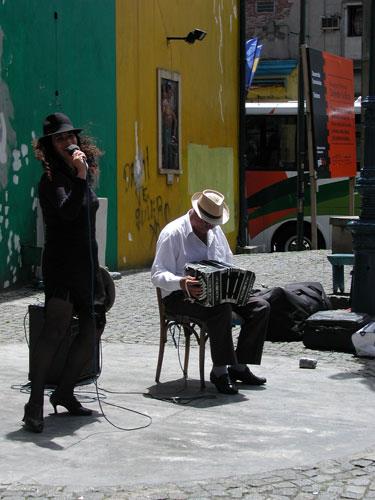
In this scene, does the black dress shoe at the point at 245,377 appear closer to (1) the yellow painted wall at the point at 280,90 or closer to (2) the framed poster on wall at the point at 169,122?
(2) the framed poster on wall at the point at 169,122

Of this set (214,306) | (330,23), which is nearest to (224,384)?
(214,306)

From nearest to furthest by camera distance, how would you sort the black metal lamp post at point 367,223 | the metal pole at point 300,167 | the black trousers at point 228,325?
the black trousers at point 228,325 < the black metal lamp post at point 367,223 < the metal pole at point 300,167

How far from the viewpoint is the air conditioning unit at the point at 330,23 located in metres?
38.8

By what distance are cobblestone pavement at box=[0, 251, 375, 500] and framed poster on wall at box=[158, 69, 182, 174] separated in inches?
80.8

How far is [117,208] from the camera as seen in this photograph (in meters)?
15.3

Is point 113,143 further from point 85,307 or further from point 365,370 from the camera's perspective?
point 85,307

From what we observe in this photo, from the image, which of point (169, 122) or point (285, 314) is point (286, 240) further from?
point (285, 314)

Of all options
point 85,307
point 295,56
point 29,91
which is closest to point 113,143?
point 29,91

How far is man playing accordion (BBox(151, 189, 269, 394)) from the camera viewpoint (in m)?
6.89

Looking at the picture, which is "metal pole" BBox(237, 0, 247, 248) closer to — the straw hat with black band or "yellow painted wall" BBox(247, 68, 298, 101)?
the straw hat with black band

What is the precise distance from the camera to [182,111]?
1788 cm

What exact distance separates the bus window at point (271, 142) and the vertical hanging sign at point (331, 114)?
11.7ft

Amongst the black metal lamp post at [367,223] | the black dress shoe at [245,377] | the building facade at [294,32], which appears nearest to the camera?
the black dress shoe at [245,377]

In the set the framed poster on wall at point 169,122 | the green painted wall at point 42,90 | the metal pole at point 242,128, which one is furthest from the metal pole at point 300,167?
the green painted wall at point 42,90
